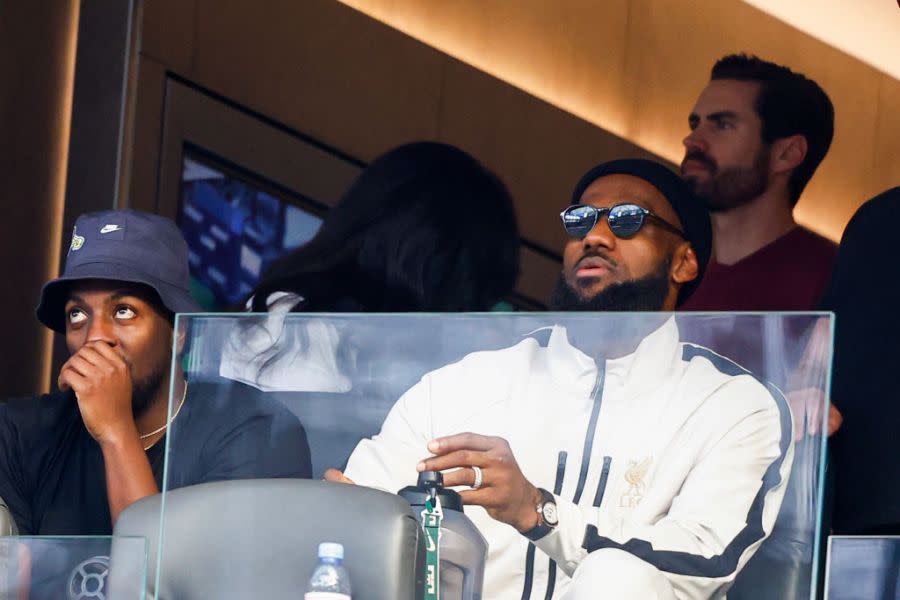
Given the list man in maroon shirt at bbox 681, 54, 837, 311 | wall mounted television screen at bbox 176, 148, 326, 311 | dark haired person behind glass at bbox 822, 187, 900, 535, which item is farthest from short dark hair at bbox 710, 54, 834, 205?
wall mounted television screen at bbox 176, 148, 326, 311

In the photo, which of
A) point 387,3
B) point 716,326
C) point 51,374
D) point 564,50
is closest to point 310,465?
point 716,326

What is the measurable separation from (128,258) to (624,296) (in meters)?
0.79

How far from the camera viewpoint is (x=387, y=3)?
200 inches

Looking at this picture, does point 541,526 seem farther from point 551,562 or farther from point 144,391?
point 144,391

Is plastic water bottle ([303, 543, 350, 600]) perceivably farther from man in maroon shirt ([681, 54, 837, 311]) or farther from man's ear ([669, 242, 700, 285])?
man in maroon shirt ([681, 54, 837, 311])

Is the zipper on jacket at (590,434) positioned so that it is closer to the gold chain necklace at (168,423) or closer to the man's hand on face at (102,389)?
the gold chain necklace at (168,423)

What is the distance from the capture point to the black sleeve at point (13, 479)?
2.56 metres

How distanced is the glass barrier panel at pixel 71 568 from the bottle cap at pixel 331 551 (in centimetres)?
23

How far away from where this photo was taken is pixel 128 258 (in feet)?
8.69

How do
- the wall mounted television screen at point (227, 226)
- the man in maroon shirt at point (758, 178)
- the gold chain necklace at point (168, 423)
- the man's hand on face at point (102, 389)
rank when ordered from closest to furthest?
the gold chain necklace at point (168, 423), the man's hand on face at point (102, 389), the man in maroon shirt at point (758, 178), the wall mounted television screen at point (227, 226)

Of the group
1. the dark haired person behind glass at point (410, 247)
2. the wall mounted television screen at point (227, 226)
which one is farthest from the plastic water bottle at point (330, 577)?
the wall mounted television screen at point (227, 226)

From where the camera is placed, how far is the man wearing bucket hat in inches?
99.1

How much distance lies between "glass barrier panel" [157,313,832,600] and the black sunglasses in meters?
0.61

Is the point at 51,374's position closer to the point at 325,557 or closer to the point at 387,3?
the point at 387,3
